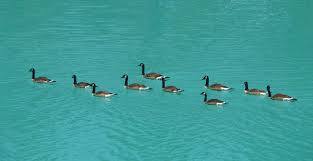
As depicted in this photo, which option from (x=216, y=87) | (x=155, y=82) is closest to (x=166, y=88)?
(x=155, y=82)

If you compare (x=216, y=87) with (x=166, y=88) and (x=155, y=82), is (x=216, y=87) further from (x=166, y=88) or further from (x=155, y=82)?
(x=155, y=82)

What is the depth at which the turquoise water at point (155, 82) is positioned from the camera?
93.9 feet

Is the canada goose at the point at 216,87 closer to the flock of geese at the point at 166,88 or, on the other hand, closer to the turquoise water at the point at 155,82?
the flock of geese at the point at 166,88

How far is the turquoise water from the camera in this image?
28.6 m

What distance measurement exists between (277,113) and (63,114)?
34.0 ft

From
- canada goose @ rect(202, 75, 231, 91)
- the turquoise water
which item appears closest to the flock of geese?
canada goose @ rect(202, 75, 231, 91)

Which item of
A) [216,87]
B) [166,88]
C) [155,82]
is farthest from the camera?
[155,82]

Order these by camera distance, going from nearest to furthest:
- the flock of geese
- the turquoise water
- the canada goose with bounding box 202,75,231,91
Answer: the turquoise water, the flock of geese, the canada goose with bounding box 202,75,231,91

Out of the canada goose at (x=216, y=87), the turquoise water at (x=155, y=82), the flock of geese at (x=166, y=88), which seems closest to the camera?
the turquoise water at (x=155, y=82)

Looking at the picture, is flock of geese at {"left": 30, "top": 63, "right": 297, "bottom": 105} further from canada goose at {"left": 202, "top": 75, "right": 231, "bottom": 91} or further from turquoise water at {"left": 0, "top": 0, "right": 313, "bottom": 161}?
turquoise water at {"left": 0, "top": 0, "right": 313, "bottom": 161}

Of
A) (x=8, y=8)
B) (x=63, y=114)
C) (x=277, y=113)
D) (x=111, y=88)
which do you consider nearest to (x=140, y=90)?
(x=111, y=88)

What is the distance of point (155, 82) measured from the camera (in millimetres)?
37438

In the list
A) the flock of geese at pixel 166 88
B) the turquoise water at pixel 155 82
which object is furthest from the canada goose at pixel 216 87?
the turquoise water at pixel 155 82

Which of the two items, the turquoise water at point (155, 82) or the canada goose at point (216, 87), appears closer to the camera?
the turquoise water at point (155, 82)
